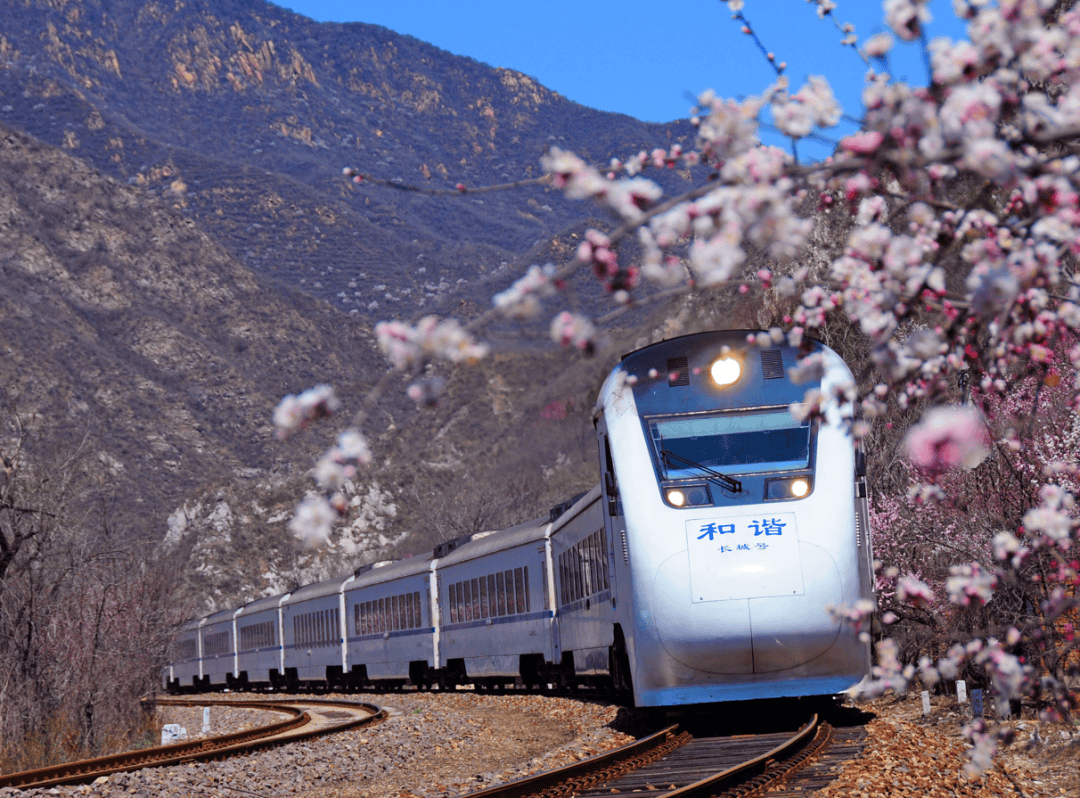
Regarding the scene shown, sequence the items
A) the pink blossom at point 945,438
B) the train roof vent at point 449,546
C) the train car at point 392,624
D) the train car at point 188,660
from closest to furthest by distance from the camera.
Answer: the pink blossom at point 945,438 < the train roof vent at point 449,546 < the train car at point 392,624 < the train car at point 188,660

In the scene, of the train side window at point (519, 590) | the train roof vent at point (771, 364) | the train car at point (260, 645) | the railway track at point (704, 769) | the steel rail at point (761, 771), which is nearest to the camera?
the steel rail at point (761, 771)

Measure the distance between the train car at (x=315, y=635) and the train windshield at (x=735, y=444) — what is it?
23.3 meters

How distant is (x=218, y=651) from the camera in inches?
1896

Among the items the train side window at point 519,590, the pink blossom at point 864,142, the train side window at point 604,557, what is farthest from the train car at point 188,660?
the pink blossom at point 864,142

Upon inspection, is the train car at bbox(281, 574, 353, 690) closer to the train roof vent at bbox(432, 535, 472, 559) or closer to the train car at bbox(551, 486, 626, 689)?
the train roof vent at bbox(432, 535, 472, 559)

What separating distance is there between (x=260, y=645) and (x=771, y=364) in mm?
32867

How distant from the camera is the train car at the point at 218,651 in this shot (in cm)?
4625

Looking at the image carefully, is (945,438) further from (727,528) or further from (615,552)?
(615,552)

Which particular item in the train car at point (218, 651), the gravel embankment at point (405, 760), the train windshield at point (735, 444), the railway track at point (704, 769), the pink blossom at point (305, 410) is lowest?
the gravel embankment at point (405, 760)

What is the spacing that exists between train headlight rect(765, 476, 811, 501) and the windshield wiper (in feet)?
0.90

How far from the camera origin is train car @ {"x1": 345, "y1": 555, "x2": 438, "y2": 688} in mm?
28203

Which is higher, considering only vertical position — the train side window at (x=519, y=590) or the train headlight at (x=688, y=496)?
the train headlight at (x=688, y=496)

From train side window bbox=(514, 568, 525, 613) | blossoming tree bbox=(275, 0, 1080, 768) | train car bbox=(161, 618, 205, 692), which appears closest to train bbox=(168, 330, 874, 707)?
blossoming tree bbox=(275, 0, 1080, 768)

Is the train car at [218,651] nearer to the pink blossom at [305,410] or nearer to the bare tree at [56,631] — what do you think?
the bare tree at [56,631]
